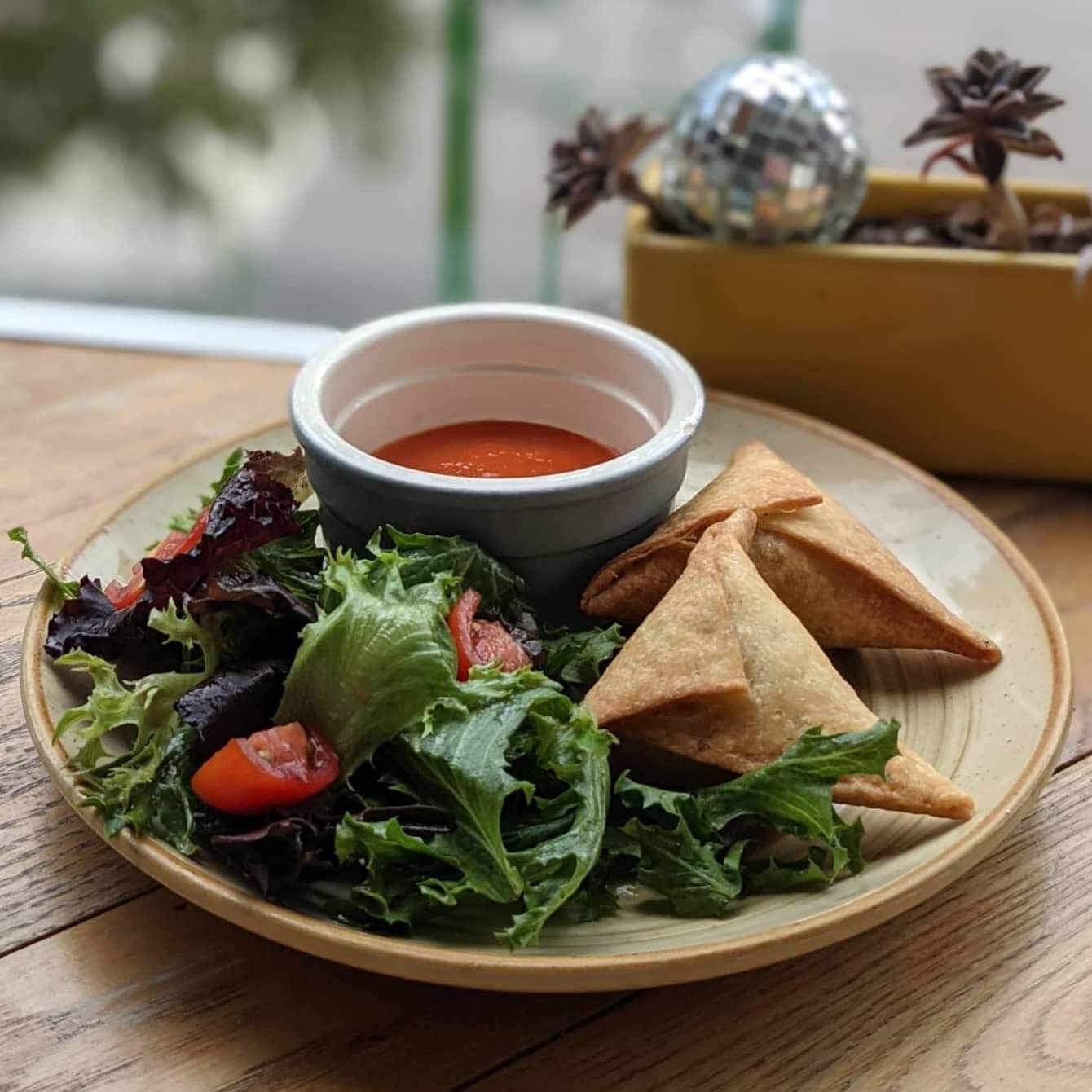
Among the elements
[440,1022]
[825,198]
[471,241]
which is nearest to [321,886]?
[440,1022]

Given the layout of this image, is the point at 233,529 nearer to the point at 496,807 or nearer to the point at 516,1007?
the point at 496,807

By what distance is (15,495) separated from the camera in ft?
6.81

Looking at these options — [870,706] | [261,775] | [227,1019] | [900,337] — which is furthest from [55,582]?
[900,337]

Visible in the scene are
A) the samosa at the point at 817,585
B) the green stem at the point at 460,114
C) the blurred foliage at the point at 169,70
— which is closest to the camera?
the samosa at the point at 817,585

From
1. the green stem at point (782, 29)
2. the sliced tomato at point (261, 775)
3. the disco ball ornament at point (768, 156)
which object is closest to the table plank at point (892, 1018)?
the sliced tomato at point (261, 775)

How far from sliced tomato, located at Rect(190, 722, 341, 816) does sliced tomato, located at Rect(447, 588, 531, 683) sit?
0.18m

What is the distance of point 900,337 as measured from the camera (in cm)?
210

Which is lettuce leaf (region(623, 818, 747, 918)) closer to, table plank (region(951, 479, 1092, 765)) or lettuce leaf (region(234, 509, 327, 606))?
lettuce leaf (region(234, 509, 327, 606))

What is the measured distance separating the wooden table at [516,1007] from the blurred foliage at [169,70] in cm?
241

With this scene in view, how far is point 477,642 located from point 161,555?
1.31 feet

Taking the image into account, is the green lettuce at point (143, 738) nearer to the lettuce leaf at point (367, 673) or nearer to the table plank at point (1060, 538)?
the lettuce leaf at point (367, 673)

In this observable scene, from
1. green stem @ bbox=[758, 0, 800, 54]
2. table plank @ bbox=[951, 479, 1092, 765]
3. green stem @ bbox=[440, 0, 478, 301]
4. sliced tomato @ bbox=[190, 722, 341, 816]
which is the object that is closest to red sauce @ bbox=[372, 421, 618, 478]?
sliced tomato @ bbox=[190, 722, 341, 816]

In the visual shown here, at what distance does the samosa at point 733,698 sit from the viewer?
1359mm

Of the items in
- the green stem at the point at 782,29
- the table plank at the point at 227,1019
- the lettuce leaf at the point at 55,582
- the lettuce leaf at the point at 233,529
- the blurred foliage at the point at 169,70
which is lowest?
the table plank at the point at 227,1019
